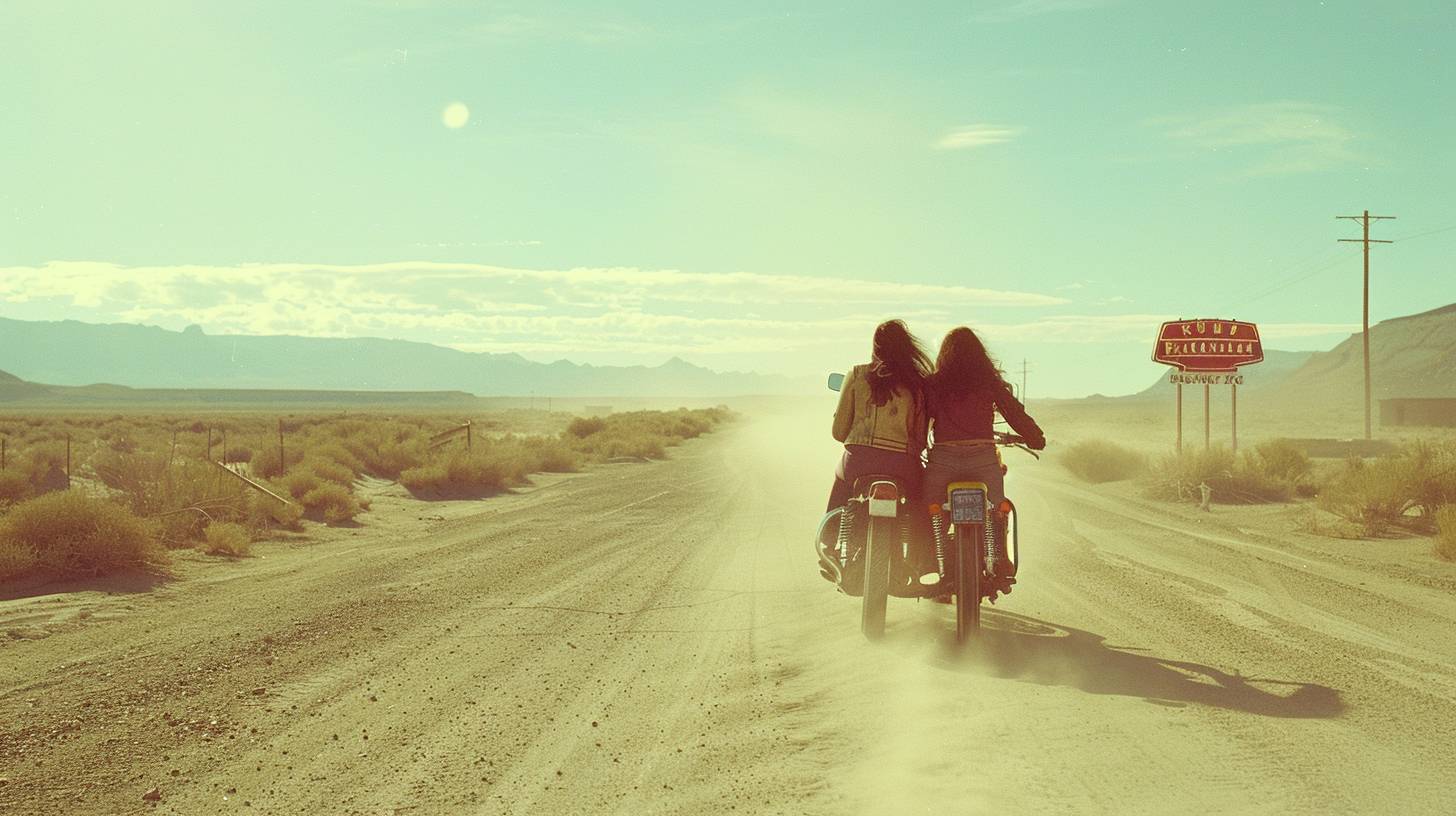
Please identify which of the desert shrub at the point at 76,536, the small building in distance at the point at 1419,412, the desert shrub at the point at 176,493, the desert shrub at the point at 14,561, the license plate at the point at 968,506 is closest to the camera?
the license plate at the point at 968,506

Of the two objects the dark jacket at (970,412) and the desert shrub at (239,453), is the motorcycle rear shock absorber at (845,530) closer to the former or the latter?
the dark jacket at (970,412)

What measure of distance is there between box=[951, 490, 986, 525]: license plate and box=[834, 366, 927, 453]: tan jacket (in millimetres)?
644

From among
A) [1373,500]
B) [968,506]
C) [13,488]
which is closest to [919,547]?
[968,506]

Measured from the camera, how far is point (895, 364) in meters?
7.99

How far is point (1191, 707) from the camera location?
6242 millimetres

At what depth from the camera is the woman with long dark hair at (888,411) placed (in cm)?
793

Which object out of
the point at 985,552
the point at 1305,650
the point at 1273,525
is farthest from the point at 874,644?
the point at 1273,525

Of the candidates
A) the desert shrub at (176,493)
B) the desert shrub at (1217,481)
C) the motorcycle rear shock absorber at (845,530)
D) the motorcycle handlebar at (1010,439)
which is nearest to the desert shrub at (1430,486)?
the desert shrub at (1217,481)

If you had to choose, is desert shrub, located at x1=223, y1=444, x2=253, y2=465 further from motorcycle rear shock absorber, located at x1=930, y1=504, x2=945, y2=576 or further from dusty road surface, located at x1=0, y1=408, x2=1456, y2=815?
motorcycle rear shock absorber, located at x1=930, y1=504, x2=945, y2=576

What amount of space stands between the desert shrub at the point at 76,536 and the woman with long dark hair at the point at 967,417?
915cm

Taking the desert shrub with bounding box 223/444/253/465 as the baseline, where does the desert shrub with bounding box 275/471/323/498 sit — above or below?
above

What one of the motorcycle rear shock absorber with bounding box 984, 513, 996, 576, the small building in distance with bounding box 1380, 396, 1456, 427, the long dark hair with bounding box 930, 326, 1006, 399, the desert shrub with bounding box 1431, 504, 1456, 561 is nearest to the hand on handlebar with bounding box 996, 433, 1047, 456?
the long dark hair with bounding box 930, 326, 1006, 399

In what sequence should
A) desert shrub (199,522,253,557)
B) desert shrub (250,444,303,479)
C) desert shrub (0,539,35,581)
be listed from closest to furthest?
desert shrub (0,539,35,581) < desert shrub (199,522,253,557) < desert shrub (250,444,303,479)

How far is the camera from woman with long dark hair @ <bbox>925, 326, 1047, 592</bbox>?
7.81 meters
